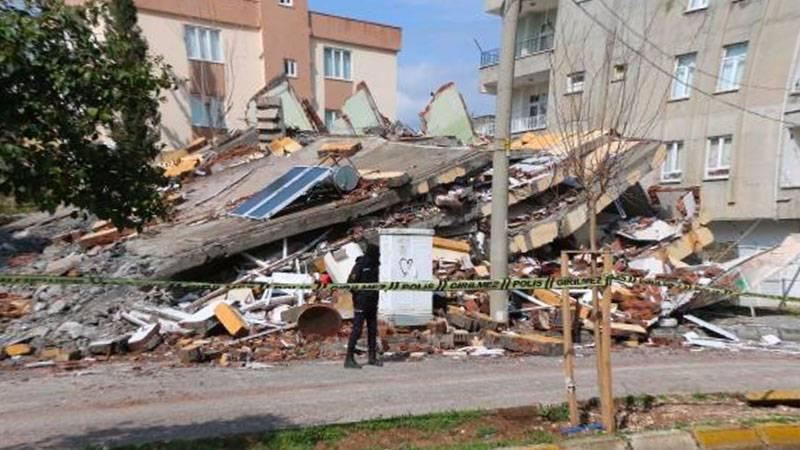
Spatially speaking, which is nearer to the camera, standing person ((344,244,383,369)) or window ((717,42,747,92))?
standing person ((344,244,383,369))

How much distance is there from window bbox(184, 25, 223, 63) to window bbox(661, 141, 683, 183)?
22632 mm

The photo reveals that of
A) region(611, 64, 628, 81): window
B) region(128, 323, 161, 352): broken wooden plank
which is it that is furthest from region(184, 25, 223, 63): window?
region(128, 323, 161, 352): broken wooden plank

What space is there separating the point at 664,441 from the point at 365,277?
15.6ft

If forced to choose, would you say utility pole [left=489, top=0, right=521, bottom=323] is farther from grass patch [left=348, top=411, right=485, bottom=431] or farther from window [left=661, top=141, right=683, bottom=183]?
window [left=661, top=141, right=683, bottom=183]

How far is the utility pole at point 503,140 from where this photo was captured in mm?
11516

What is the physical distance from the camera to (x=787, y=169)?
2577 cm

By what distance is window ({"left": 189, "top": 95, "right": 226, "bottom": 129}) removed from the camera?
35906 millimetres

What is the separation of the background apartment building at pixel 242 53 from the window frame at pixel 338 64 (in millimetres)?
59

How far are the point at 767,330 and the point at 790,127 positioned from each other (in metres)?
14.9

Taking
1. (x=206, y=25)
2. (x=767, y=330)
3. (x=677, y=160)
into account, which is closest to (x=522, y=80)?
(x=677, y=160)

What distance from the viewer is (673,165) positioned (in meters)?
29.7

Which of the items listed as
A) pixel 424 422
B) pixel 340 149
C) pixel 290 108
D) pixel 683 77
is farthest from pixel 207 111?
pixel 424 422

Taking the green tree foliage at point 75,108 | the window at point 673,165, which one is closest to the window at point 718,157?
the window at point 673,165

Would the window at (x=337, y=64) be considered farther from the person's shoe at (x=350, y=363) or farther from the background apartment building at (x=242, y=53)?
the person's shoe at (x=350, y=363)
